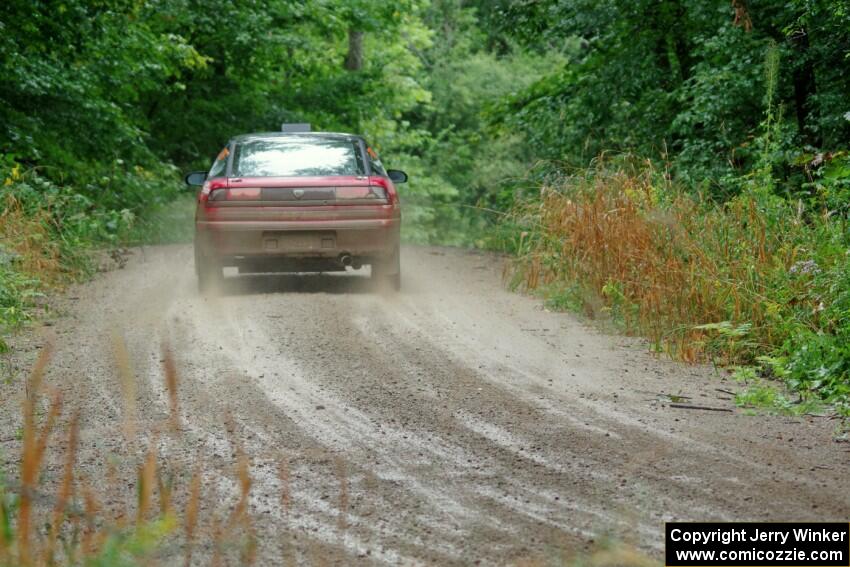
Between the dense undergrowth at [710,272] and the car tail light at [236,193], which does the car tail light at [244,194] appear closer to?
the car tail light at [236,193]

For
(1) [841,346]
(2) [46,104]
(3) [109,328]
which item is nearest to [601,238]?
(1) [841,346]

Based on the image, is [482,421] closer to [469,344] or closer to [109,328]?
[469,344]

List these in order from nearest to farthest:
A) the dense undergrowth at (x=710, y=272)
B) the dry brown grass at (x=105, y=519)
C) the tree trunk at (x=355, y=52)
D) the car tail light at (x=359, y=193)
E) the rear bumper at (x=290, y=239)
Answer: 1. the dry brown grass at (x=105, y=519)
2. the dense undergrowth at (x=710, y=272)
3. the rear bumper at (x=290, y=239)
4. the car tail light at (x=359, y=193)
5. the tree trunk at (x=355, y=52)

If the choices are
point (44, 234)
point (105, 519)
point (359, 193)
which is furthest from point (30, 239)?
point (105, 519)

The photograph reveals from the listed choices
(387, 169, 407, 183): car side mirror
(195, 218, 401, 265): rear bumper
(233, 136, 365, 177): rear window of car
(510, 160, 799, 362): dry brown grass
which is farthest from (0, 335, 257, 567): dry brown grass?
(387, 169, 407, 183): car side mirror

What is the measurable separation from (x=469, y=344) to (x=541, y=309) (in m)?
2.47

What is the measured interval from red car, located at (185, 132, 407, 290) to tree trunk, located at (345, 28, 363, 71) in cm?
2441

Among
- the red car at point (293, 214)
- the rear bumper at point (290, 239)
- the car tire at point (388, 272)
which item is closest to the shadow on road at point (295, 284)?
the car tire at point (388, 272)

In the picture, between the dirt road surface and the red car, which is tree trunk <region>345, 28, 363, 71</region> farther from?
the dirt road surface

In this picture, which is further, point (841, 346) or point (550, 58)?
point (550, 58)

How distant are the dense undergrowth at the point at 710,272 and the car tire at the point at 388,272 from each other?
5.36 feet

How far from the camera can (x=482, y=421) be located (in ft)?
21.0

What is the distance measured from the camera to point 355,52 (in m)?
36.5

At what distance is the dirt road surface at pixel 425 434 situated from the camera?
446 centimetres
